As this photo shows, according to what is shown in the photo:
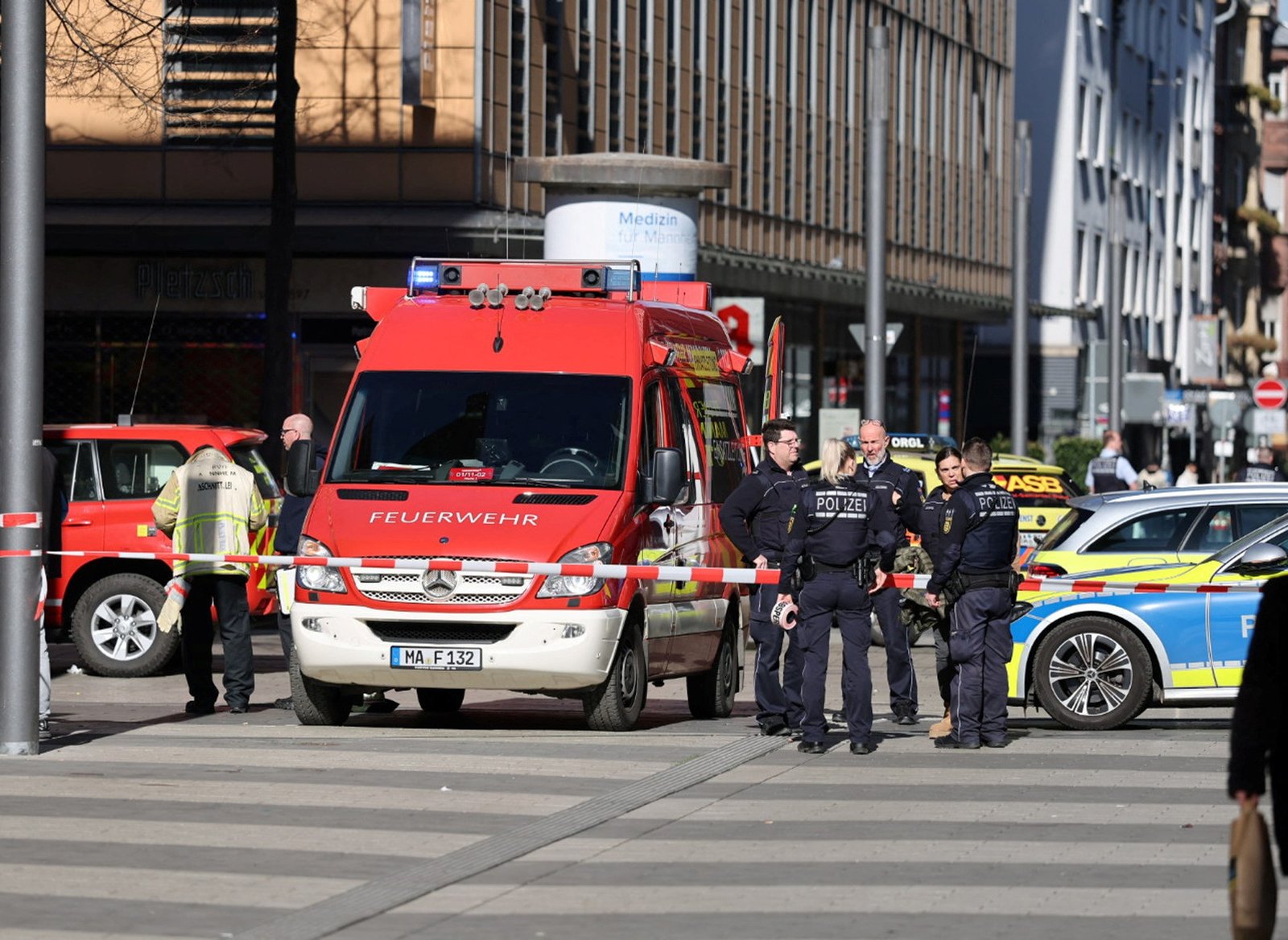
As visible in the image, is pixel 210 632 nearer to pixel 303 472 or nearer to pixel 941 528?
pixel 303 472

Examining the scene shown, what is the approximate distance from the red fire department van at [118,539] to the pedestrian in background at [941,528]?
6404 mm

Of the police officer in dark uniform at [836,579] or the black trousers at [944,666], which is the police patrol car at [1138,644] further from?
the police officer in dark uniform at [836,579]

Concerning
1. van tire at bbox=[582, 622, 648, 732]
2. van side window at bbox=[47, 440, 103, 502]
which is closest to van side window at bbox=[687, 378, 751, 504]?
van tire at bbox=[582, 622, 648, 732]

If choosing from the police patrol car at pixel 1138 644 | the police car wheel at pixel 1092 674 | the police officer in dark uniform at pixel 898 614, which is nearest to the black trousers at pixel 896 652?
the police officer in dark uniform at pixel 898 614

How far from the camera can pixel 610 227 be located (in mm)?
24969

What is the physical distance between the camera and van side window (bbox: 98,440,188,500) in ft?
64.0

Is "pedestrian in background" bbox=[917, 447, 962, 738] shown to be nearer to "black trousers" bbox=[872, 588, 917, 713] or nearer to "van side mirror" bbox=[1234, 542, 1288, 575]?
"black trousers" bbox=[872, 588, 917, 713]

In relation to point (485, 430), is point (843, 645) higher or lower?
lower

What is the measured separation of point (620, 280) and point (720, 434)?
1509mm

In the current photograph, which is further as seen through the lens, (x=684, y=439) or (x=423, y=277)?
(x=423, y=277)

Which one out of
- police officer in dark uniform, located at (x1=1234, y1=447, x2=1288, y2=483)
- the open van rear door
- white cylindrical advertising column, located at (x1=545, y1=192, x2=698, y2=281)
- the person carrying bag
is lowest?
the person carrying bag

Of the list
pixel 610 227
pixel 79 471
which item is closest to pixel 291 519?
pixel 79 471

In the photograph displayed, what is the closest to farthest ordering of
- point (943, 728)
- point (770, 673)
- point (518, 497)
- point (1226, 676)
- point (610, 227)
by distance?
1. point (518, 497)
2. point (943, 728)
3. point (770, 673)
4. point (1226, 676)
5. point (610, 227)

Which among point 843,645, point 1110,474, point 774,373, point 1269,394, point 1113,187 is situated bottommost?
point 843,645
